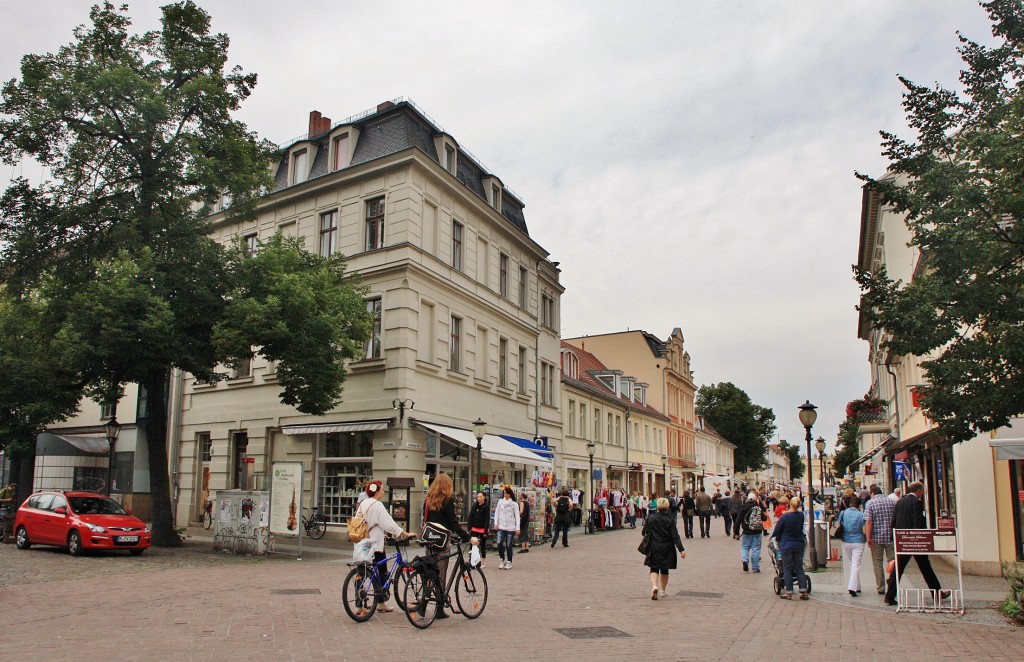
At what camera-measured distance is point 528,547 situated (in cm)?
2359

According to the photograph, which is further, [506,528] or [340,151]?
[340,151]

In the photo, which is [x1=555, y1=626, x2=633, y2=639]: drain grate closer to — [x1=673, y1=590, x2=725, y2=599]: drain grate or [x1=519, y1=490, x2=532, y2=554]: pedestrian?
[x1=673, y1=590, x2=725, y2=599]: drain grate

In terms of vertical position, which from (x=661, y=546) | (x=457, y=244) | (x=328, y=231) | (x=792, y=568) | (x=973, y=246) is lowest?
(x=792, y=568)

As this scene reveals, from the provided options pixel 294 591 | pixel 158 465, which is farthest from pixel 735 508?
pixel 294 591

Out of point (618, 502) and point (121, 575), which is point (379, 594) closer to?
point (121, 575)

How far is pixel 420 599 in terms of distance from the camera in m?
9.86

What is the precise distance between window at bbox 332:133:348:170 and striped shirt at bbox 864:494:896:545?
19.6 meters

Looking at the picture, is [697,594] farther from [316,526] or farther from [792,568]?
[316,526]

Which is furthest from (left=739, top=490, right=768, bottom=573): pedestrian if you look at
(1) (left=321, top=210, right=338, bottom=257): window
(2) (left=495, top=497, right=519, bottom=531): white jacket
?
(1) (left=321, top=210, right=338, bottom=257): window

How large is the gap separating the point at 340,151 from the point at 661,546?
18728 mm

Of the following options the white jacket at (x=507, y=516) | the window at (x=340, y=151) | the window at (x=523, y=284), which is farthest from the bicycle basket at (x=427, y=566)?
the window at (x=523, y=284)

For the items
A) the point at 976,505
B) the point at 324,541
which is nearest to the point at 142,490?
the point at 324,541

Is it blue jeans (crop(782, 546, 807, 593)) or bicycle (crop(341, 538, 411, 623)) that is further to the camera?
blue jeans (crop(782, 546, 807, 593))

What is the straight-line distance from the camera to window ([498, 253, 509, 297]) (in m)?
30.7
